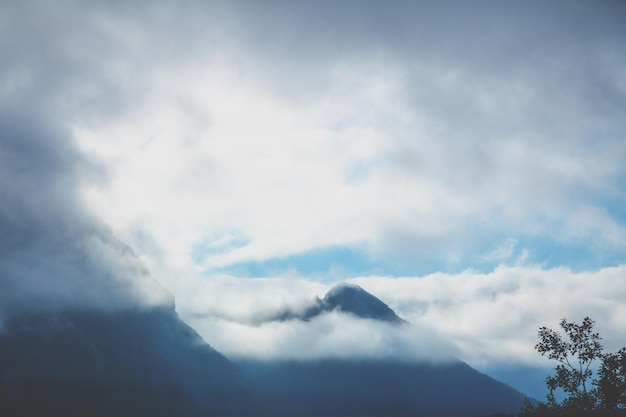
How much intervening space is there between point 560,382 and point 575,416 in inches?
1679

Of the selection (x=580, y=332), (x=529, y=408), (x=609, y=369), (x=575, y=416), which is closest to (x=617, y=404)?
(x=609, y=369)

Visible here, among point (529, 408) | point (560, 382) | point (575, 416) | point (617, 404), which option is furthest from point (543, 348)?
point (575, 416)

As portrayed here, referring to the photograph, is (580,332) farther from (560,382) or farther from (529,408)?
(529,408)

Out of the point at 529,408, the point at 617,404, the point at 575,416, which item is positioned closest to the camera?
the point at 575,416

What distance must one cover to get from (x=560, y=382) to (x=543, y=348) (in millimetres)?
5833

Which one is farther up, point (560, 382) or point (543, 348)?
point (543, 348)

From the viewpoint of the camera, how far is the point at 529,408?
288ft

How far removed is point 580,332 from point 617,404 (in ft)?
41.1

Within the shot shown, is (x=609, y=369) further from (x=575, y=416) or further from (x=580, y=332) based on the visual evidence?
(x=575, y=416)

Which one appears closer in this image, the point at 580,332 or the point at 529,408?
the point at 580,332

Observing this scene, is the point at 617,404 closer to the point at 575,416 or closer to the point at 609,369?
the point at 609,369

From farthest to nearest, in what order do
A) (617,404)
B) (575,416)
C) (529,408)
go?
(529,408) < (617,404) < (575,416)

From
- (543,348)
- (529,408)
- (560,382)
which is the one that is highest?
(543,348)

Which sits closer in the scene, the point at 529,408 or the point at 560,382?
the point at 560,382
